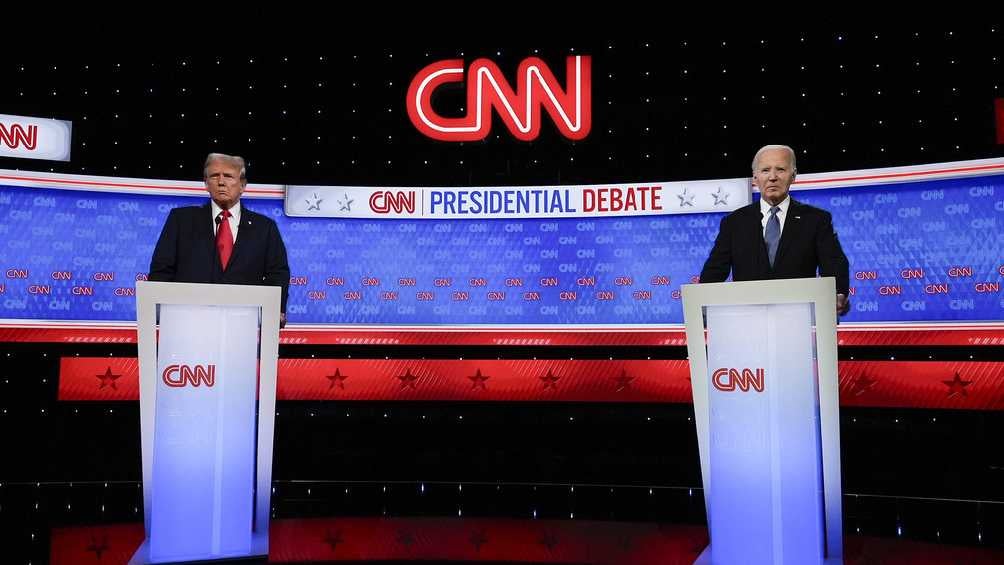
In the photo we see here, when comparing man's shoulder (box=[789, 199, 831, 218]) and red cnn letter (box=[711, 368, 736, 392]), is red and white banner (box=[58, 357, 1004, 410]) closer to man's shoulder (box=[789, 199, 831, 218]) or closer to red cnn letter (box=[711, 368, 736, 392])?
man's shoulder (box=[789, 199, 831, 218])

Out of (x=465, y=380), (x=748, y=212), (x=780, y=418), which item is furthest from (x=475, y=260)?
(x=780, y=418)

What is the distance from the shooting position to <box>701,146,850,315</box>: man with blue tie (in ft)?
Result: 10.1

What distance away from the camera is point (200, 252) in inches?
135

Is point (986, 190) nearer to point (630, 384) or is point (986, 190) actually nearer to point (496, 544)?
point (630, 384)

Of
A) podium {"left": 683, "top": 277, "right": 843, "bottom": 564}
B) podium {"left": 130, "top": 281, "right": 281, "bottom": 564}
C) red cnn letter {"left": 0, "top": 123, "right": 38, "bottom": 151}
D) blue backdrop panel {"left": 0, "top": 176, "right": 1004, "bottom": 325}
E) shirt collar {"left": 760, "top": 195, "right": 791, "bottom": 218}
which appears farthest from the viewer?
red cnn letter {"left": 0, "top": 123, "right": 38, "bottom": 151}

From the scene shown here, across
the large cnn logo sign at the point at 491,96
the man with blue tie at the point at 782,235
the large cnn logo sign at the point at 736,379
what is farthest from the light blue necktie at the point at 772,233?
the large cnn logo sign at the point at 491,96

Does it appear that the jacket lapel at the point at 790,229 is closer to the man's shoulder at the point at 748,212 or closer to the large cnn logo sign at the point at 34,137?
the man's shoulder at the point at 748,212

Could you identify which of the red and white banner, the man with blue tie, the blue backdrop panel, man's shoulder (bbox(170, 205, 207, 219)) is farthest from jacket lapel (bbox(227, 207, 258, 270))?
the red and white banner

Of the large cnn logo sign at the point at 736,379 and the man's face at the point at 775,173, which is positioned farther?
the man's face at the point at 775,173

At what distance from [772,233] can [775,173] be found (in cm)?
23

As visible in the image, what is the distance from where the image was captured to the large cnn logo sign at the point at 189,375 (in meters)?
3.06

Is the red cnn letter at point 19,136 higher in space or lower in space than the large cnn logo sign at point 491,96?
lower

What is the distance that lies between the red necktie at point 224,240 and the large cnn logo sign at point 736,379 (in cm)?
200

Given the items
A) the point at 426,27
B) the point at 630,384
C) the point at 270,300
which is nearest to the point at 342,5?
the point at 426,27
